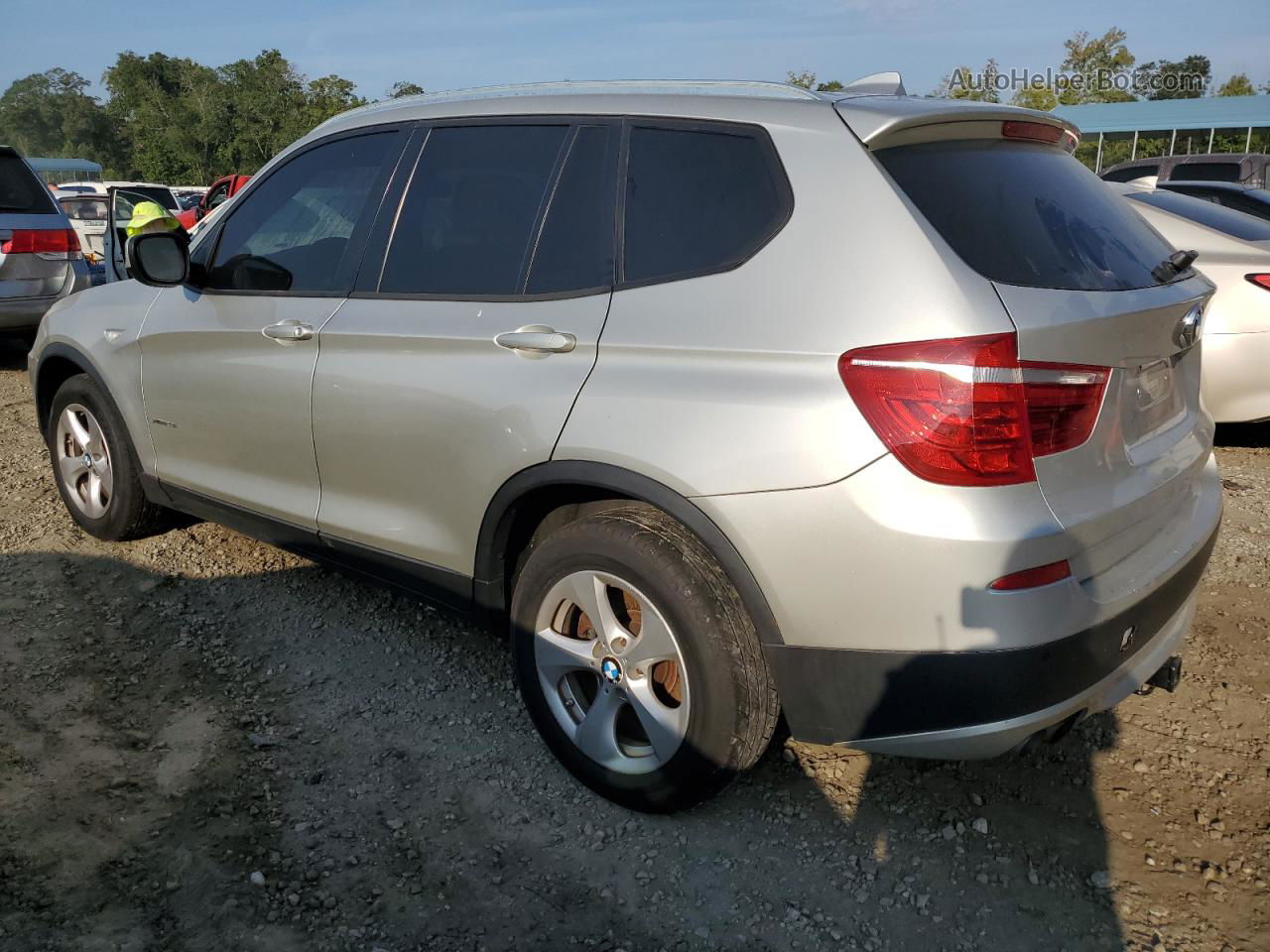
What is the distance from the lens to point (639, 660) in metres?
2.68

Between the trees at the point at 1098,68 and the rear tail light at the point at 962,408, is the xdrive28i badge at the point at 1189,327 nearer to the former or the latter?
the rear tail light at the point at 962,408

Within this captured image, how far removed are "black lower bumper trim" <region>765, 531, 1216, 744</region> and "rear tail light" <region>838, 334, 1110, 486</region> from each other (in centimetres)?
39

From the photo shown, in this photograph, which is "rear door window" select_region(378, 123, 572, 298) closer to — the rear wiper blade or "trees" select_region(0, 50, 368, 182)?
the rear wiper blade

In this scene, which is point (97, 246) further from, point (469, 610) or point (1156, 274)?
point (1156, 274)

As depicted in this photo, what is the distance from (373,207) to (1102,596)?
247cm

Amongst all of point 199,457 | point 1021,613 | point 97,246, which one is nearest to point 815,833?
point 1021,613

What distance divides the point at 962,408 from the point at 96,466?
3917mm

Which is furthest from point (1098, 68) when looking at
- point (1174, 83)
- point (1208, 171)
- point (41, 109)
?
point (41, 109)

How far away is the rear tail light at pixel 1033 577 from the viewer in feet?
7.07

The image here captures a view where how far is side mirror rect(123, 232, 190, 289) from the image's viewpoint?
379 cm

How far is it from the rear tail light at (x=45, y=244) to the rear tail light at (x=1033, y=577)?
27.3ft

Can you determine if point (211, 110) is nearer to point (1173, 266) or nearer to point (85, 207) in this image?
point (85, 207)

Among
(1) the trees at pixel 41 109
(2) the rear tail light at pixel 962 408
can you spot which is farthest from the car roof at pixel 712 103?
(1) the trees at pixel 41 109

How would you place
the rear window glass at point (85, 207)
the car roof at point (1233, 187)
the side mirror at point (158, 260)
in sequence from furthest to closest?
the rear window glass at point (85, 207) → the car roof at point (1233, 187) → the side mirror at point (158, 260)
